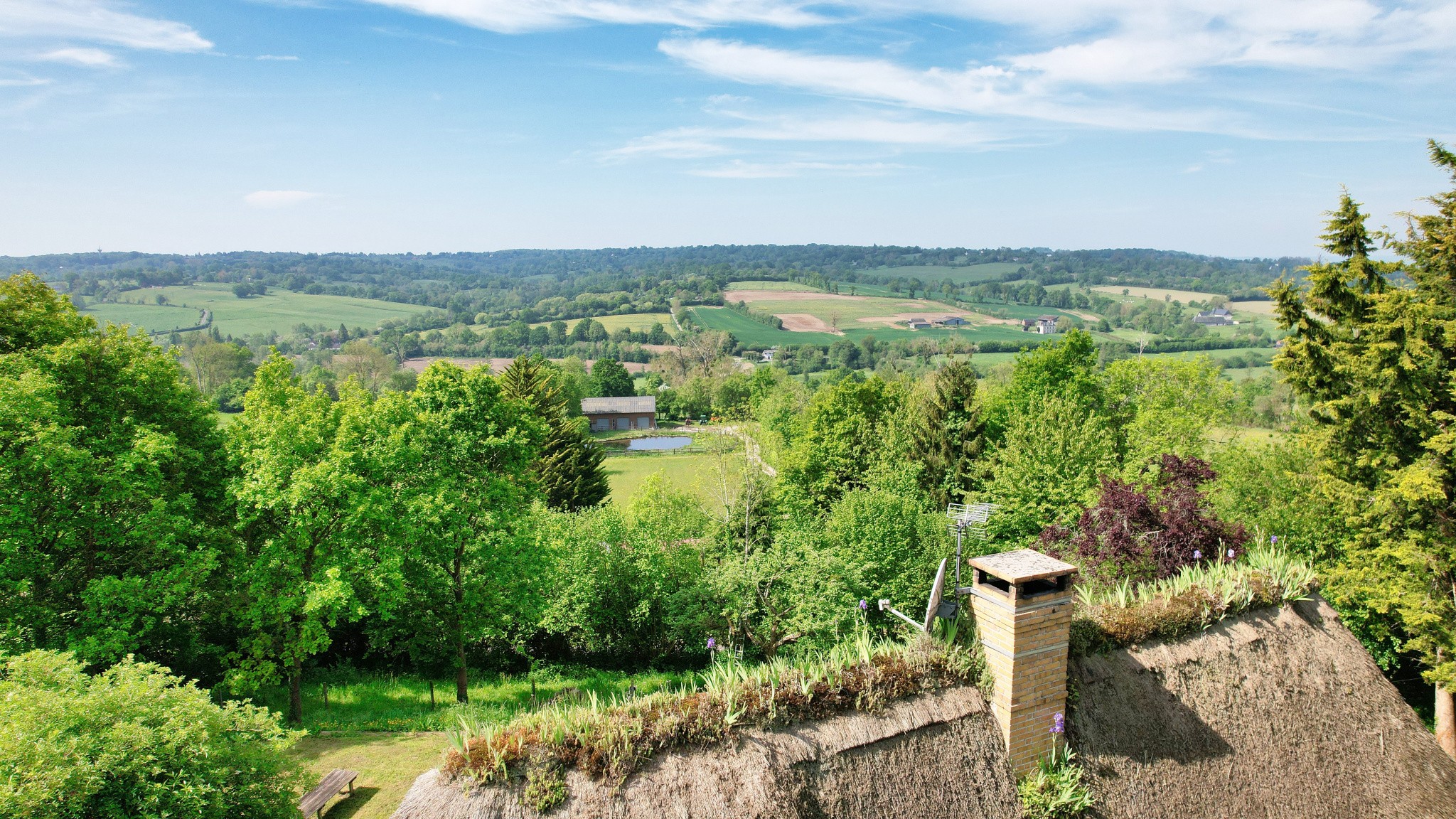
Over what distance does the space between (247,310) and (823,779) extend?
146379 millimetres

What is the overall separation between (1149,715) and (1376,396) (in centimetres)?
791

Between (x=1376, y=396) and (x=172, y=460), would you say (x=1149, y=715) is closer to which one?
(x=1376, y=396)

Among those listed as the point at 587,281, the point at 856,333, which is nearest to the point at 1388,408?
the point at 856,333

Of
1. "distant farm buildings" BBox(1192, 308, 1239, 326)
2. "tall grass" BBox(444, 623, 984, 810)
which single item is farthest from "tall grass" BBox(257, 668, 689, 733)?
"distant farm buildings" BBox(1192, 308, 1239, 326)

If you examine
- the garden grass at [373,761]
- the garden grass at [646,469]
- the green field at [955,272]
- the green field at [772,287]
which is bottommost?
the garden grass at [646,469]

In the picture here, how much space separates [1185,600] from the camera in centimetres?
739

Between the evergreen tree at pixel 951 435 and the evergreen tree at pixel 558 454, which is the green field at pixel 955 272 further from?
the evergreen tree at pixel 558 454

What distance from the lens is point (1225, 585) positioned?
7.63 metres

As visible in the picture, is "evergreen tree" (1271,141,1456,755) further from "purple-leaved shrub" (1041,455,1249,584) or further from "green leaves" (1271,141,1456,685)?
"purple-leaved shrub" (1041,455,1249,584)

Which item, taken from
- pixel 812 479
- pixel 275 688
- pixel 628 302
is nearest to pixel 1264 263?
pixel 628 302

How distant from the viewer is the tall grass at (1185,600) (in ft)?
22.3

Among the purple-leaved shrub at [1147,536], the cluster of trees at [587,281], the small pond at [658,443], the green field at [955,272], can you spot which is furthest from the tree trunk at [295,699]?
the green field at [955,272]

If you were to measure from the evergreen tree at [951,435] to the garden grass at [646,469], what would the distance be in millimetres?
12252

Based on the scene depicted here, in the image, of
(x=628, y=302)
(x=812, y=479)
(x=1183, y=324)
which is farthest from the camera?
(x=628, y=302)
